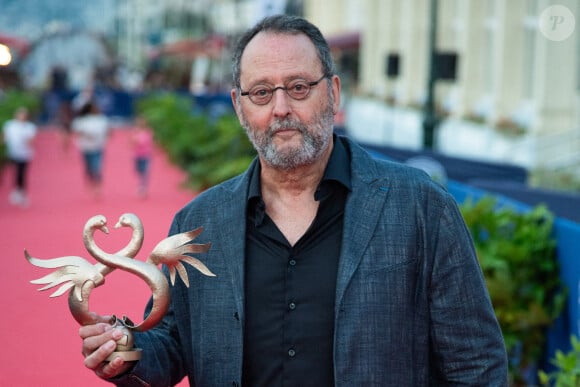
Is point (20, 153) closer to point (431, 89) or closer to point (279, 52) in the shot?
point (431, 89)

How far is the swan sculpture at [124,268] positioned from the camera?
A: 3080mm

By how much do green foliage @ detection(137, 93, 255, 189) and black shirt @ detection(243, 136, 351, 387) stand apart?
12080 millimetres

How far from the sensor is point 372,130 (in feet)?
123

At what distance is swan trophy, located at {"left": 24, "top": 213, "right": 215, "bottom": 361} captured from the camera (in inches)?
121

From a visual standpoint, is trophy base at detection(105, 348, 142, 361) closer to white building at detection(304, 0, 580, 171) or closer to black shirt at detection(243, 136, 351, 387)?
black shirt at detection(243, 136, 351, 387)

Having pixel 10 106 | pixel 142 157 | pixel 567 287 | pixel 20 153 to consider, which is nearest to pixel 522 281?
pixel 567 287

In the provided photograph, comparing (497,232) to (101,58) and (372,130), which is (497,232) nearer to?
(372,130)

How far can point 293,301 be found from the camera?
10.5 feet

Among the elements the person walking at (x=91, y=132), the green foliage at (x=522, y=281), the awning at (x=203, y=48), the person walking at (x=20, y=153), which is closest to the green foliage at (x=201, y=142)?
the person walking at (x=91, y=132)

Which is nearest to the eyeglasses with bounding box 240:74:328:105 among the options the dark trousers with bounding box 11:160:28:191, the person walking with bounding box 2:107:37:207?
the person walking with bounding box 2:107:37:207

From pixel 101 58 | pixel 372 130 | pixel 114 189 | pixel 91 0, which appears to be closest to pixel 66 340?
pixel 114 189

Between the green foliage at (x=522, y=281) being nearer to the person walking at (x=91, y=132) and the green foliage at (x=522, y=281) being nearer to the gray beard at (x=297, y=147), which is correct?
the gray beard at (x=297, y=147)

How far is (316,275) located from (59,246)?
1119 centimetres

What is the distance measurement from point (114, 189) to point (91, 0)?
89.2 metres
